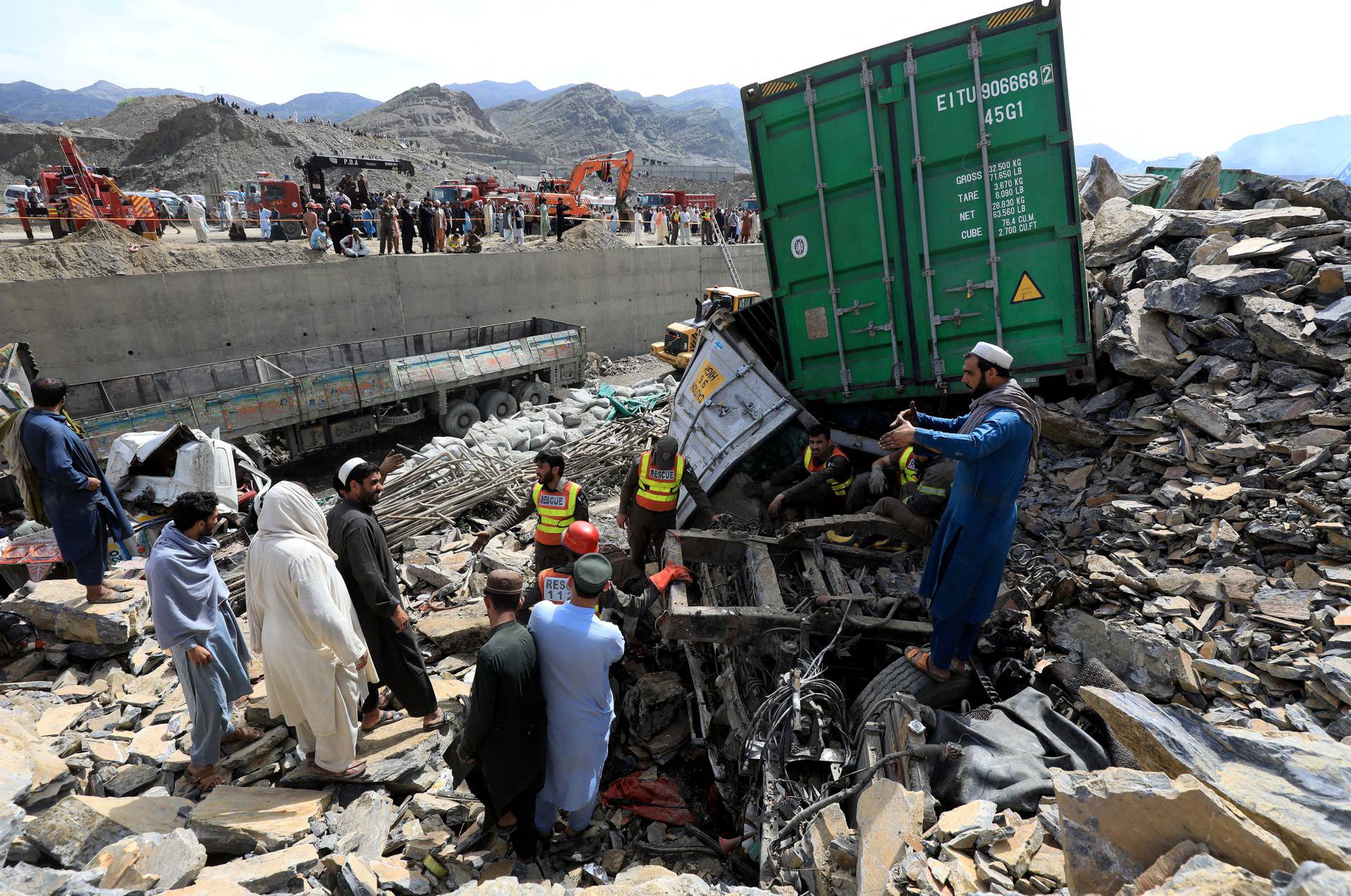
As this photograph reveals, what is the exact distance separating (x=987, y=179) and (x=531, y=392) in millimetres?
8619

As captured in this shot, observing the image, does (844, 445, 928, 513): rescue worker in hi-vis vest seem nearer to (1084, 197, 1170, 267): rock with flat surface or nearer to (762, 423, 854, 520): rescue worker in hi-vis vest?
(762, 423, 854, 520): rescue worker in hi-vis vest

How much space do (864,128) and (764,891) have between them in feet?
16.1

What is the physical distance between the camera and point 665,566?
4012 millimetres

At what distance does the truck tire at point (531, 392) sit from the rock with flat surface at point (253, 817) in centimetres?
889

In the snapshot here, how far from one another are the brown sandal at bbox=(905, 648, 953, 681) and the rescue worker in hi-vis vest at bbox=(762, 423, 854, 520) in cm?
162

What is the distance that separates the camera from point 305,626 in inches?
124

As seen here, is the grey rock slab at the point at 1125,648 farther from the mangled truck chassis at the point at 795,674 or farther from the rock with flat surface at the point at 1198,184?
the rock with flat surface at the point at 1198,184

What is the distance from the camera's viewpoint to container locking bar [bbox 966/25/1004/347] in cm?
459

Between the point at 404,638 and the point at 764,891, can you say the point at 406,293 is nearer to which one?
the point at 404,638

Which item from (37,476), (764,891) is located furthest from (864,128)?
(37,476)

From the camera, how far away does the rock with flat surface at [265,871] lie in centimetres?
246

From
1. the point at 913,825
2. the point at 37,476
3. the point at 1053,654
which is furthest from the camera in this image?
the point at 37,476

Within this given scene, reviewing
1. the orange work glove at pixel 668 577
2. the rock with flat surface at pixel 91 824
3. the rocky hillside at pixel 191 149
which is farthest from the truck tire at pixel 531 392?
the rocky hillside at pixel 191 149

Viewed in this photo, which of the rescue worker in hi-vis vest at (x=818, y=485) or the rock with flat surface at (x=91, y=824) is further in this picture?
the rescue worker in hi-vis vest at (x=818, y=485)
